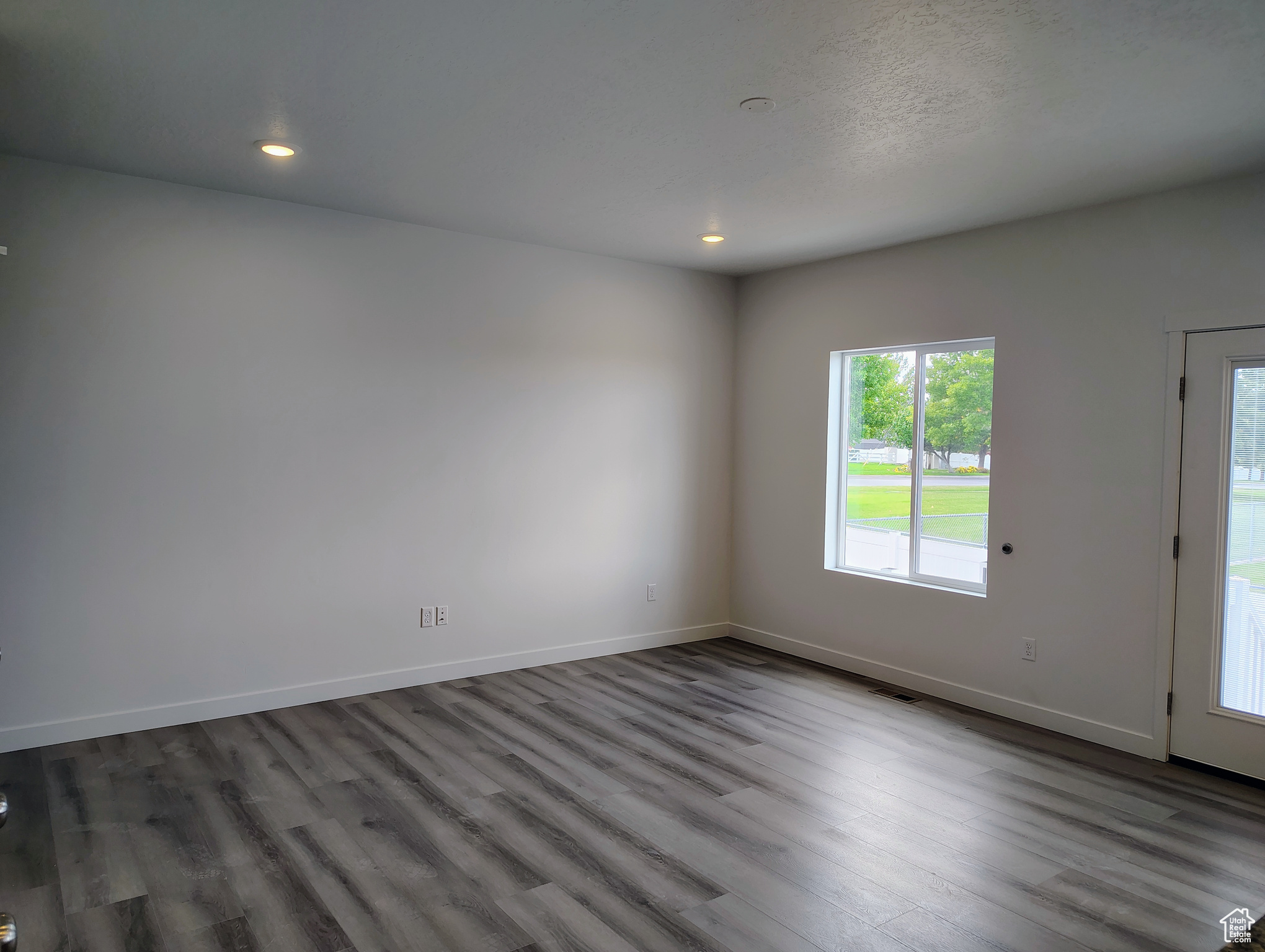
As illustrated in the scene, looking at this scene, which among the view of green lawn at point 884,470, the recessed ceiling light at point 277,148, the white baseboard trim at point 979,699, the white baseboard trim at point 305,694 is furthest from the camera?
the view of green lawn at point 884,470

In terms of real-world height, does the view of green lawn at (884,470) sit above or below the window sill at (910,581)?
above

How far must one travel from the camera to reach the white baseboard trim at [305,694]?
148 inches

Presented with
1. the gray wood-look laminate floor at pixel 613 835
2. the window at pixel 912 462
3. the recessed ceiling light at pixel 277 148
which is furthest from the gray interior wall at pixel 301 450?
the window at pixel 912 462

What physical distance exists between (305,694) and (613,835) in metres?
2.24

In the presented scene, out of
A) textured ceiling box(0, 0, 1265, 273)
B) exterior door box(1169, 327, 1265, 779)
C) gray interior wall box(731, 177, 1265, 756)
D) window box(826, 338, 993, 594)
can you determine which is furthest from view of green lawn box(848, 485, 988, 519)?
textured ceiling box(0, 0, 1265, 273)

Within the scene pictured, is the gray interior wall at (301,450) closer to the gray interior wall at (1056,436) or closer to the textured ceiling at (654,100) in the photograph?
the textured ceiling at (654,100)

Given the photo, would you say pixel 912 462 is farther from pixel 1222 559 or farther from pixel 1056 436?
pixel 1222 559

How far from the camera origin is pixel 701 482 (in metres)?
6.07

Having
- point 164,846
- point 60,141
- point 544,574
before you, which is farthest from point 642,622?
point 60,141

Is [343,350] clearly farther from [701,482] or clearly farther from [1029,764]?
[1029,764]
